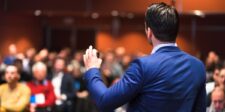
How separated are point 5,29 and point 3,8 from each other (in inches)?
203

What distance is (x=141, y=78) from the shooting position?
6.36 feet

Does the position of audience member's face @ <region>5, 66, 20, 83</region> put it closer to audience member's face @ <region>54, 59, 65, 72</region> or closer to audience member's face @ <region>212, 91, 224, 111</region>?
audience member's face @ <region>54, 59, 65, 72</region>

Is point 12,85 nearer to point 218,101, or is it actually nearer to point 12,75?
point 12,75

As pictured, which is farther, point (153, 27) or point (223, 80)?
point (223, 80)

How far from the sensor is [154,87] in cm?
195

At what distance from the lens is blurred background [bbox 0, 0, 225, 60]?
414 inches

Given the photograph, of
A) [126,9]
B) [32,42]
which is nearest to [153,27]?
[126,9]

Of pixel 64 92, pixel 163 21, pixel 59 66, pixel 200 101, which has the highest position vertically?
pixel 163 21

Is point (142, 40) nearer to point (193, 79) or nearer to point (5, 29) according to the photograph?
point (5, 29)

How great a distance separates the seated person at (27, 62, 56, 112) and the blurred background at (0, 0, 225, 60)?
6.39 ft

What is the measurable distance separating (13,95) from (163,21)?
195 inches

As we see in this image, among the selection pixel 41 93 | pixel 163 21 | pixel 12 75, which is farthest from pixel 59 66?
pixel 163 21

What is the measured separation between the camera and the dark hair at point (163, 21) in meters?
1.99

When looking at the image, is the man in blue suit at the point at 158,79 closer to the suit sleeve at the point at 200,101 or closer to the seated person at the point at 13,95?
the suit sleeve at the point at 200,101
